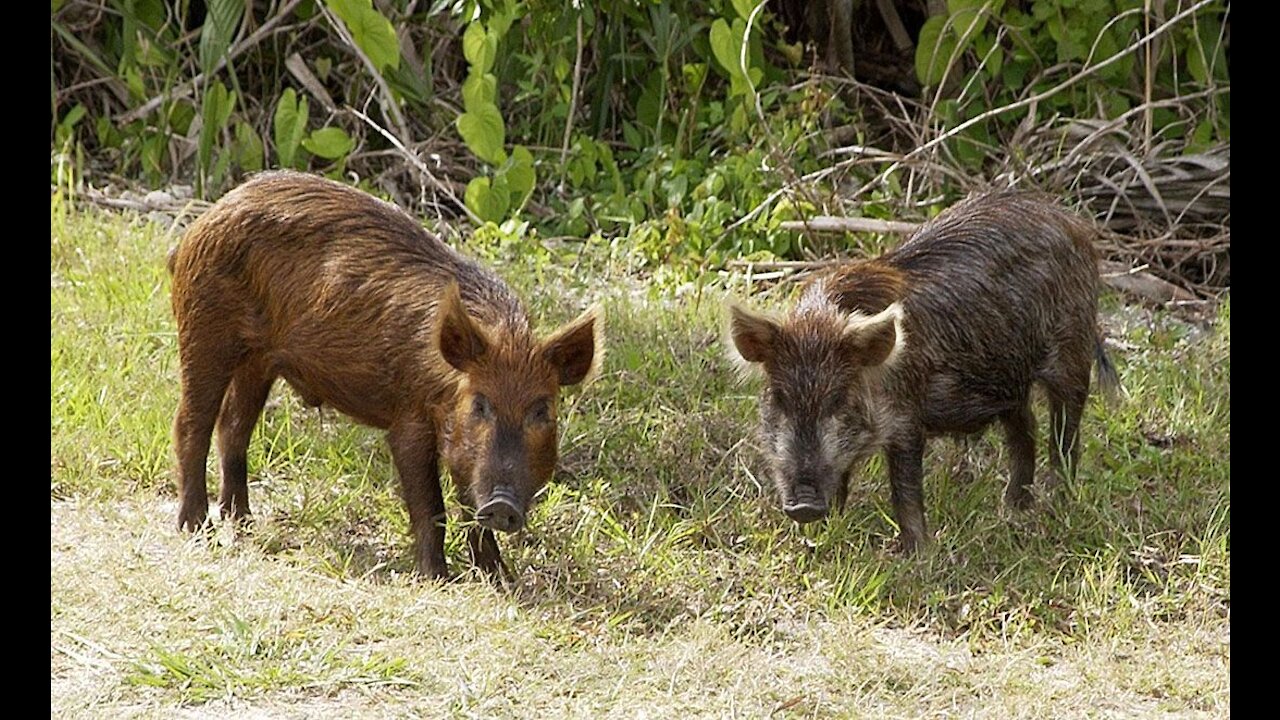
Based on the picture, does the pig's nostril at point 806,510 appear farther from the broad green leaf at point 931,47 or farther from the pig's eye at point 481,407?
the broad green leaf at point 931,47

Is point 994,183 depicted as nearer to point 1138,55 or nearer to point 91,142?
point 1138,55

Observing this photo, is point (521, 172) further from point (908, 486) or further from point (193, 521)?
point (908, 486)

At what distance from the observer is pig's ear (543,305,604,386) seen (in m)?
5.36

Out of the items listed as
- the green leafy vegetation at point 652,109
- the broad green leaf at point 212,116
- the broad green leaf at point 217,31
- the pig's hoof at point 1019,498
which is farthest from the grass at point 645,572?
the broad green leaf at point 217,31

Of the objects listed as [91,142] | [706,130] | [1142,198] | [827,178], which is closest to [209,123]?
[91,142]

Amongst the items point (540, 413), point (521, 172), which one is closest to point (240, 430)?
point (540, 413)

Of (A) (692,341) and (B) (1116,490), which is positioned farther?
(A) (692,341)

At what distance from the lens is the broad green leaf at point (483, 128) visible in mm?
7926

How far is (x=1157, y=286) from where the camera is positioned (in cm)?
802

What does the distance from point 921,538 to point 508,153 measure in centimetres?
434

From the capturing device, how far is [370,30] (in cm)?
709

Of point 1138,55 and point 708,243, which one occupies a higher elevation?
point 1138,55

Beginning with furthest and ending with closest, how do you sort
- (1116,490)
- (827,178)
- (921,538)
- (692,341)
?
(827,178) → (692,341) → (1116,490) → (921,538)

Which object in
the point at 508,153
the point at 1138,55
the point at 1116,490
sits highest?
the point at 1138,55
